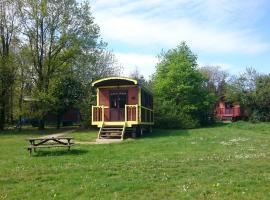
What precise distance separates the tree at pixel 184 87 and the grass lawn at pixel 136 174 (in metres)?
27.5

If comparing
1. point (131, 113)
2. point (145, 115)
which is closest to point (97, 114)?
point (131, 113)

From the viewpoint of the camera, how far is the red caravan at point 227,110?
65.4 m

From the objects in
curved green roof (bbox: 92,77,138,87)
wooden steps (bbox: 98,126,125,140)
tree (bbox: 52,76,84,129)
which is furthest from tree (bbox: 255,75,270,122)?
wooden steps (bbox: 98,126,125,140)

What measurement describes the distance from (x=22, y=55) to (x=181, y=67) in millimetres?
19254

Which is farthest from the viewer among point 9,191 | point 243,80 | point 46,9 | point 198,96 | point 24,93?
point 243,80

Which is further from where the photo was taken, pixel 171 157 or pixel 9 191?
pixel 171 157

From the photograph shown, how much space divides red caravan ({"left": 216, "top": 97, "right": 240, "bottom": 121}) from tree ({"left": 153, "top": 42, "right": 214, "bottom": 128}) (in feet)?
52.1

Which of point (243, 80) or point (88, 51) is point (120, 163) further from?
point (243, 80)

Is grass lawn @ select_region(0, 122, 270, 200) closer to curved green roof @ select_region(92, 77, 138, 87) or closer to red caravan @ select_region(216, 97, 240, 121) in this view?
curved green roof @ select_region(92, 77, 138, 87)

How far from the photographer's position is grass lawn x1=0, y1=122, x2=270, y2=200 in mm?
9625

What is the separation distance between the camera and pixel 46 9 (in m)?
36.4

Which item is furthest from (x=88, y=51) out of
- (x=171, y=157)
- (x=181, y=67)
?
(x=171, y=157)

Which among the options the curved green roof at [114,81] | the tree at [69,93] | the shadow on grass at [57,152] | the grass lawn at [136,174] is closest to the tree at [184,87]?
the tree at [69,93]

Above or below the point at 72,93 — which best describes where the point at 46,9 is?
above
